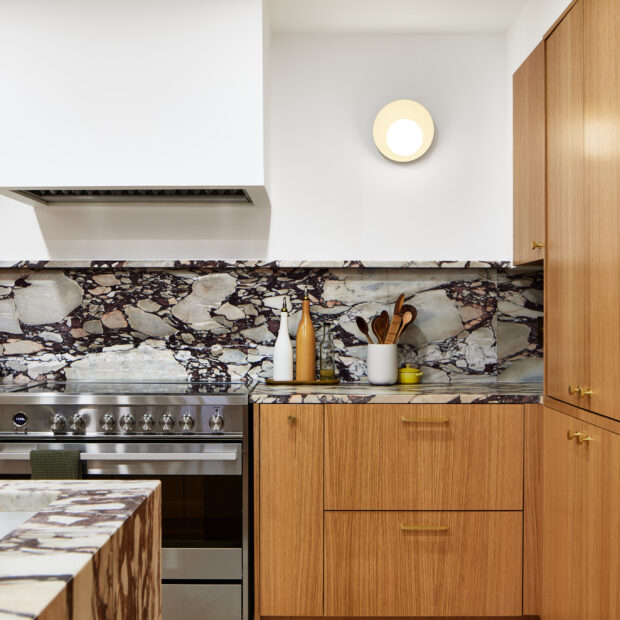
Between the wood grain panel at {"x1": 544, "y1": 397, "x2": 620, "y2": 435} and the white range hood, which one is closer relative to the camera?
the wood grain panel at {"x1": 544, "y1": 397, "x2": 620, "y2": 435}

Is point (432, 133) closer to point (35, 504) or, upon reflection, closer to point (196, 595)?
point (196, 595)

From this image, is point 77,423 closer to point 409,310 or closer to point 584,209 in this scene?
point 409,310

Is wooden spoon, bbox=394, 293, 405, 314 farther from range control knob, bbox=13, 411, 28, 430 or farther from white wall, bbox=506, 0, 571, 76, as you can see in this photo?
range control knob, bbox=13, 411, 28, 430

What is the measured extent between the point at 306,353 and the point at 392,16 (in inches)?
57.8

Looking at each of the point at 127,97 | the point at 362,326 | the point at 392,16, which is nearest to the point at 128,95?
the point at 127,97

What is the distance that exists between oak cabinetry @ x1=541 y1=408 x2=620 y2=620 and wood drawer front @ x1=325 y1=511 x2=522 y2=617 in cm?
16

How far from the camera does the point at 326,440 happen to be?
7.16 ft

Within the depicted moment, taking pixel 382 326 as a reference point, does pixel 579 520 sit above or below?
below

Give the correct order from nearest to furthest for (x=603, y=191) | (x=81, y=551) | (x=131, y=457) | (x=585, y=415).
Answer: (x=81, y=551) < (x=603, y=191) < (x=585, y=415) < (x=131, y=457)

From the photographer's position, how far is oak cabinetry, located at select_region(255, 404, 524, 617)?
2.16 metres

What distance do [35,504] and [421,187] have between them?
222 cm

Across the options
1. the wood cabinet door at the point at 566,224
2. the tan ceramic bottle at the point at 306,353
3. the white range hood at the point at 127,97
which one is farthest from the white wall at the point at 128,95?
the wood cabinet door at the point at 566,224

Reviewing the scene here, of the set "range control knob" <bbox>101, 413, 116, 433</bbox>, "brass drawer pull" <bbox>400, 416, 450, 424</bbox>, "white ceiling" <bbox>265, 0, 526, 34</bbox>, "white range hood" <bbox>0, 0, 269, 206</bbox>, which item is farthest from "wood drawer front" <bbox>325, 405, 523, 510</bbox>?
"white ceiling" <bbox>265, 0, 526, 34</bbox>

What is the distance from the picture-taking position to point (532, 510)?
2.16 metres
